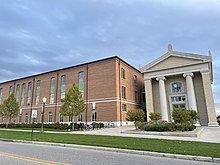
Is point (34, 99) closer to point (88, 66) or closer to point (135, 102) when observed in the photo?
point (88, 66)

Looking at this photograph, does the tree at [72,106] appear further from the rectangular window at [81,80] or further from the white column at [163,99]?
the white column at [163,99]

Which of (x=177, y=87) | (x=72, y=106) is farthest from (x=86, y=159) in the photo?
(x=177, y=87)

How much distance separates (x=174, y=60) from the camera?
3334cm

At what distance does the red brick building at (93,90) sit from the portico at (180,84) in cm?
475

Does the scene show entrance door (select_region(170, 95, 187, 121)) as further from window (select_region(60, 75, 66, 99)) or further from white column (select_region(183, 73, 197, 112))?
window (select_region(60, 75, 66, 99))

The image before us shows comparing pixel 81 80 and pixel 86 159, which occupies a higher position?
pixel 81 80

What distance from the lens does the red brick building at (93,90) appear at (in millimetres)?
31969

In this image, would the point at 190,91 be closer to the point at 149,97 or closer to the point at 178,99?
the point at 178,99

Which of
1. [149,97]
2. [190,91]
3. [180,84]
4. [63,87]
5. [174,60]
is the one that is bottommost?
[149,97]

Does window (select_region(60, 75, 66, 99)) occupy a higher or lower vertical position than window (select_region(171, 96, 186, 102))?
higher

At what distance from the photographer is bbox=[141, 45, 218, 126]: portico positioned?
29.7m

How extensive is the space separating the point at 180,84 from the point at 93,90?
16885 millimetres

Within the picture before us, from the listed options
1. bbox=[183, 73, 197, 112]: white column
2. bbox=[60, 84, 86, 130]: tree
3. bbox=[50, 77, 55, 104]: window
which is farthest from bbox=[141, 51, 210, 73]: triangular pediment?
bbox=[50, 77, 55, 104]: window

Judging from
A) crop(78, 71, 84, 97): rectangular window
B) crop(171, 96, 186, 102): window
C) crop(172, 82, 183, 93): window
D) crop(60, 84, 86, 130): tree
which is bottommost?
crop(60, 84, 86, 130): tree
